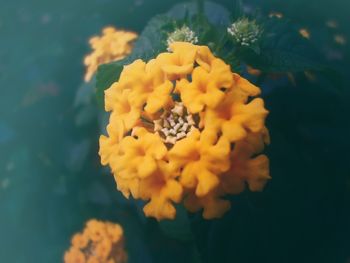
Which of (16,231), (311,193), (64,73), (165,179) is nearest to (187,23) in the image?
(165,179)

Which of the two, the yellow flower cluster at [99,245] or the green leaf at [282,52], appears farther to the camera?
the yellow flower cluster at [99,245]

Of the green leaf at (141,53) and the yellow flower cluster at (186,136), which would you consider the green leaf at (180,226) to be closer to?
the yellow flower cluster at (186,136)

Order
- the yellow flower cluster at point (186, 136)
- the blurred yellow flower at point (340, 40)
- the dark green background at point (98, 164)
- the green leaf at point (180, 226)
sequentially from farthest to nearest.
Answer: the blurred yellow flower at point (340, 40) → the dark green background at point (98, 164) → the green leaf at point (180, 226) → the yellow flower cluster at point (186, 136)

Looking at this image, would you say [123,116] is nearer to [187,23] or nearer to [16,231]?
[187,23]

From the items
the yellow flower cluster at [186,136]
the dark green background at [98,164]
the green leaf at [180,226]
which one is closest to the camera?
the yellow flower cluster at [186,136]

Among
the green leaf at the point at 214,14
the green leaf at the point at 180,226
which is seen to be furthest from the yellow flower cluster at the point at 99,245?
the green leaf at the point at 214,14

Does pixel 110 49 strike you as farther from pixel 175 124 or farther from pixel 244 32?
pixel 175 124

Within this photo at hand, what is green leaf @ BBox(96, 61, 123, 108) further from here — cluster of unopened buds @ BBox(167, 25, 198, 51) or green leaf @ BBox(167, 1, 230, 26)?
green leaf @ BBox(167, 1, 230, 26)

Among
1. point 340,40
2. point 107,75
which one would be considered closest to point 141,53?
point 107,75
